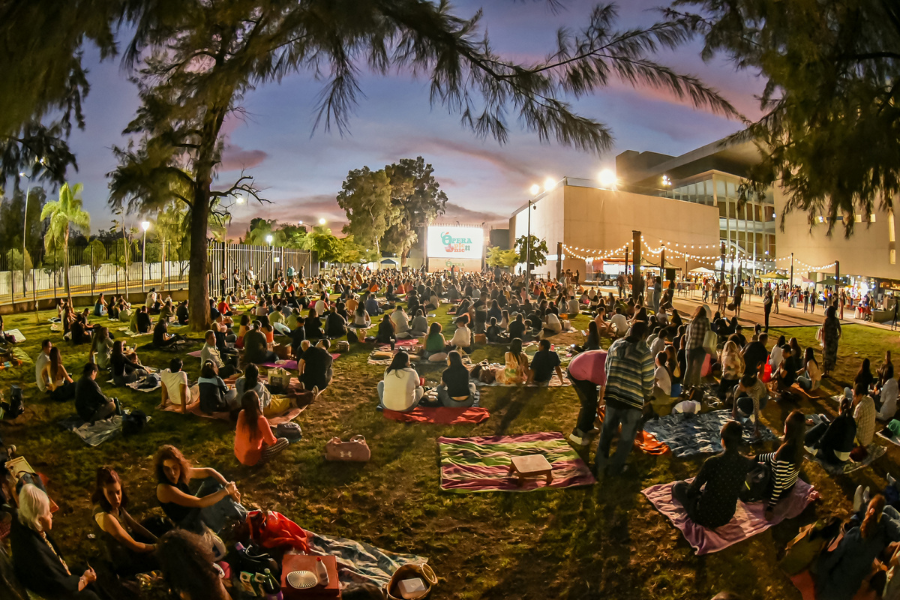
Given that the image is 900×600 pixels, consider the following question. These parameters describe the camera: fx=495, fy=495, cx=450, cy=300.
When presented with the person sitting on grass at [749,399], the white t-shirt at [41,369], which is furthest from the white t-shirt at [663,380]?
the white t-shirt at [41,369]

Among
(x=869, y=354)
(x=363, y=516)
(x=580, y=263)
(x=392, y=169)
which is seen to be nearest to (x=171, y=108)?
(x=363, y=516)

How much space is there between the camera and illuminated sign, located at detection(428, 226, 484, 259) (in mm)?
46812

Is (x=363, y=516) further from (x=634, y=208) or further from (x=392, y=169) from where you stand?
(x=392, y=169)

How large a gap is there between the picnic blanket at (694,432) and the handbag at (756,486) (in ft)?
3.64

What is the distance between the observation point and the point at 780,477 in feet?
15.2

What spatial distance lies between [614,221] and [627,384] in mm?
39460

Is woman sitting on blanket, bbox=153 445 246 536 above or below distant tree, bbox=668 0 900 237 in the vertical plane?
below

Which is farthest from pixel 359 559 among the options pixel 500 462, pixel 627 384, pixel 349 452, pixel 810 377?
pixel 810 377

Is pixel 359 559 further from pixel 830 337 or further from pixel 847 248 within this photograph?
pixel 847 248

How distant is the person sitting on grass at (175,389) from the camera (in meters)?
6.97

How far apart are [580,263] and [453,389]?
120ft

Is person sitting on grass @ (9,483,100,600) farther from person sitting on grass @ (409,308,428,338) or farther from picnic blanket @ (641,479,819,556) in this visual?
person sitting on grass @ (409,308,428,338)

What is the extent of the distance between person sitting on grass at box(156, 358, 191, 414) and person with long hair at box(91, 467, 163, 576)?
150 inches

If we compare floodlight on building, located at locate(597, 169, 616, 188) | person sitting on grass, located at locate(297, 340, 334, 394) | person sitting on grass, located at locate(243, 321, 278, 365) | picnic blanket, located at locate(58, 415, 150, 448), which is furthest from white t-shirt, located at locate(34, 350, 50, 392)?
floodlight on building, located at locate(597, 169, 616, 188)
